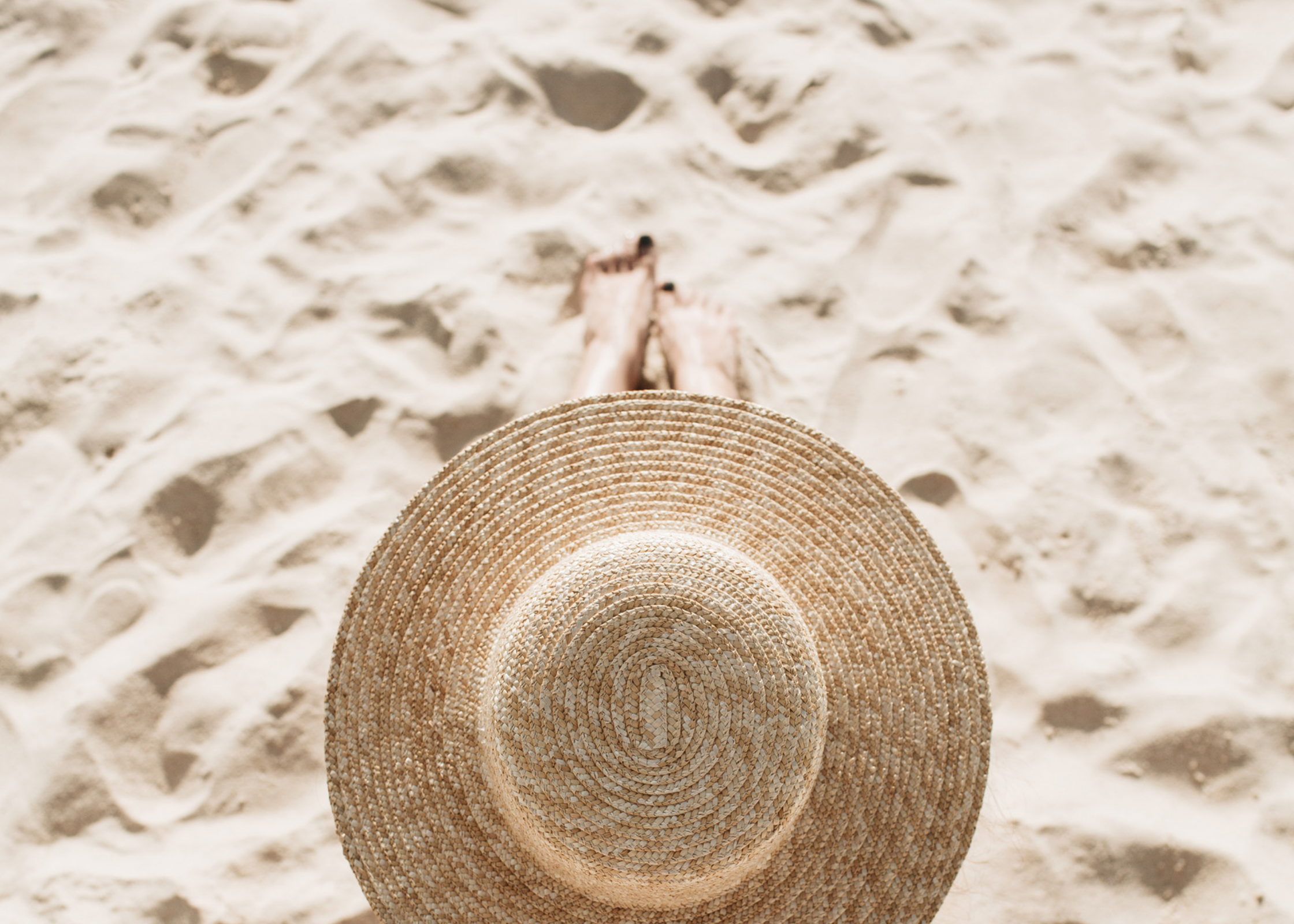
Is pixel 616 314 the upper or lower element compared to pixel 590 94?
lower

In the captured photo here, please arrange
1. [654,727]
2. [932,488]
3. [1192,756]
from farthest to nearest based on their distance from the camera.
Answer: [932,488] < [1192,756] < [654,727]

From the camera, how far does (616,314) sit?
2.00m

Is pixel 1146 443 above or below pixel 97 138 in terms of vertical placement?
below

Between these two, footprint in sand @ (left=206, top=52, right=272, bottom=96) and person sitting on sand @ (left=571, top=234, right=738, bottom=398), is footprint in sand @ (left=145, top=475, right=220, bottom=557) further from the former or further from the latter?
footprint in sand @ (left=206, top=52, right=272, bottom=96)

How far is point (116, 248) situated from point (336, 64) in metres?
0.67

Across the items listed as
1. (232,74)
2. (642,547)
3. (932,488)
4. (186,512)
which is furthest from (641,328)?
(232,74)

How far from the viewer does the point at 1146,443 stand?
1.99m

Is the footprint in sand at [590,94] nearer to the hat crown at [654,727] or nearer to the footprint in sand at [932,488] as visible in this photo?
the footprint in sand at [932,488]

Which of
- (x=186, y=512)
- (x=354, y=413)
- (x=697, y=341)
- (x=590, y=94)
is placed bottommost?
(x=186, y=512)

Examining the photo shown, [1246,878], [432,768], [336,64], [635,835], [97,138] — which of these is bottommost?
[1246,878]

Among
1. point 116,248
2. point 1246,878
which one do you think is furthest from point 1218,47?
point 116,248

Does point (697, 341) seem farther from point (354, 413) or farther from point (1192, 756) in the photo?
point (1192, 756)

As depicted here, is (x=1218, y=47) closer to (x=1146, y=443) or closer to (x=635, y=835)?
(x=1146, y=443)

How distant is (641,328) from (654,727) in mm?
1063
